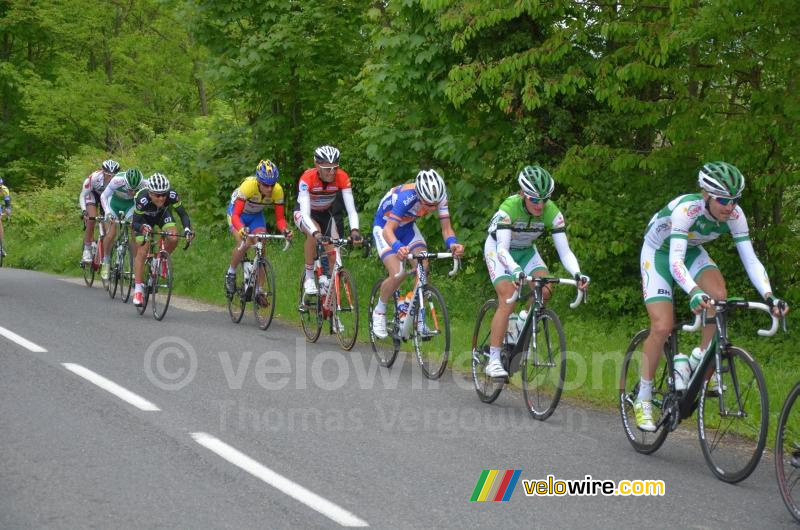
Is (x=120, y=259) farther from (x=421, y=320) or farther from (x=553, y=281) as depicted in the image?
(x=553, y=281)

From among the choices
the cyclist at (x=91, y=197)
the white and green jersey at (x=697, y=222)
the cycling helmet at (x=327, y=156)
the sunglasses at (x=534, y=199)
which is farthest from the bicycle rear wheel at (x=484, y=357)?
the cyclist at (x=91, y=197)

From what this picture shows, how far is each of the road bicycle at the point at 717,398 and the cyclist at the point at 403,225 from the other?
2.88 metres

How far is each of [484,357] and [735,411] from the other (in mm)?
2984

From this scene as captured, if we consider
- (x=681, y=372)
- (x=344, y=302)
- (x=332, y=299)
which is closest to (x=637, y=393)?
(x=681, y=372)

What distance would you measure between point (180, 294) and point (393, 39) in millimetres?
6671

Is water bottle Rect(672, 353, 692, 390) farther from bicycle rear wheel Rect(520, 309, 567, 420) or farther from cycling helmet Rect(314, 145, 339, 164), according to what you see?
cycling helmet Rect(314, 145, 339, 164)

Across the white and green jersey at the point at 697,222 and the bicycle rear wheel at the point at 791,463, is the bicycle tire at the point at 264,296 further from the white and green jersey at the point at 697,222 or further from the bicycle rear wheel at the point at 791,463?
the bicycle rear wheel at the point at 791,463

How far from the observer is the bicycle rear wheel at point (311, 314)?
12.5 m

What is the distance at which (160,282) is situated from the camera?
1448cm

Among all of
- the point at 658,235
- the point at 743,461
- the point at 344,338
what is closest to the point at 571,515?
the point at 743,461

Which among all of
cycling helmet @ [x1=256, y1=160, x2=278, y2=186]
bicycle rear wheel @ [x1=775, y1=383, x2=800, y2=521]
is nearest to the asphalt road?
bicycle rear wheel @ [x1=775, y1=383, x2=800, y2=521]

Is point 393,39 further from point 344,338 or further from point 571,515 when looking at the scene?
point 571,515

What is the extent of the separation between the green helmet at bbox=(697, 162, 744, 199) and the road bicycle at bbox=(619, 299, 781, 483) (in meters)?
0.75

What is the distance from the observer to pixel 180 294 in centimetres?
1856
